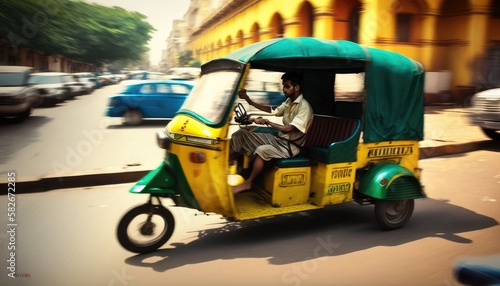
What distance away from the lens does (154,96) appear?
1287 cm

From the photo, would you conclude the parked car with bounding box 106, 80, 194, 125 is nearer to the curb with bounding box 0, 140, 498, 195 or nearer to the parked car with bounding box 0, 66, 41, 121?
the parked car with bounding box 0, 66, 41, 121

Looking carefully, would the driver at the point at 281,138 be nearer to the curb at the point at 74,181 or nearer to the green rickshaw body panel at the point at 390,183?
the green rickshaw body panel at the point at 390,183

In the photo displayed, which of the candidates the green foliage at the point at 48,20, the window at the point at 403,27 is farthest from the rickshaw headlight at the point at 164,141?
the window at the point at 403,27

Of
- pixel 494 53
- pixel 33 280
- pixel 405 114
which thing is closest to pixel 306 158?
pixel 405 114

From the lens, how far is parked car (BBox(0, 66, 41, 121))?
1215 centimetres

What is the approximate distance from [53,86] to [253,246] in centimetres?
1779

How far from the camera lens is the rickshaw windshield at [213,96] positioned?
391cm

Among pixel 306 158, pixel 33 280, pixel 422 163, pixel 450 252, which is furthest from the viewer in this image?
pixel 422 163

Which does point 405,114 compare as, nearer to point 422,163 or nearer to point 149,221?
point 149,221

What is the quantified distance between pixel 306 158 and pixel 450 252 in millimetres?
1757

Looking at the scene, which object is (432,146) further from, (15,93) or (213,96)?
(15,93)

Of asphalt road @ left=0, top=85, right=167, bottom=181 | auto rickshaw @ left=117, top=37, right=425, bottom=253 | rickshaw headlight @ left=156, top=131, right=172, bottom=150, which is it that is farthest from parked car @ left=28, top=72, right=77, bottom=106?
auto rickshaw @ left=117, top=37, right=425, bottom=253

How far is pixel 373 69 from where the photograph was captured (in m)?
4.43

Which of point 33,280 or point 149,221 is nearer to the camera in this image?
point 33,280
